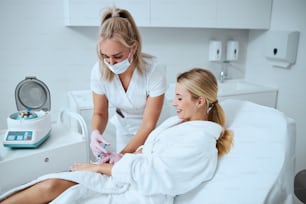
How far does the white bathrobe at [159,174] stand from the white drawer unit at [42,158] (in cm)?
18

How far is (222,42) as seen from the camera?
2.82 meters

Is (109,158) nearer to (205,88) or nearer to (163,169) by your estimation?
(163,169)

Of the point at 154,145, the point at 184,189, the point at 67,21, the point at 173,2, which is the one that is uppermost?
the point at 173,2

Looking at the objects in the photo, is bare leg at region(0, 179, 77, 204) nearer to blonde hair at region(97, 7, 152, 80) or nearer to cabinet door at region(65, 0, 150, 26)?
blonde hair at region(97, 7, 152, 80)

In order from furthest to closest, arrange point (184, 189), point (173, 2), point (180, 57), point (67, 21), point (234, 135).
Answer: point (180, 57) < point (173, 2) < point (67, 21) < point (234, 135) < point (184, 189)

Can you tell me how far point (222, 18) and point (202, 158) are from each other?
170 cm

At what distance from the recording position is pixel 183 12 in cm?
227

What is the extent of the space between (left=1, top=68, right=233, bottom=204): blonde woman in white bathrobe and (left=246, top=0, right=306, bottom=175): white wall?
1.53m

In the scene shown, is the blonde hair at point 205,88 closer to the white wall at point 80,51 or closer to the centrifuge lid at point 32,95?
the centrifuge lid at point 32,95

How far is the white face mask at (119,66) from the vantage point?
1.34 metres

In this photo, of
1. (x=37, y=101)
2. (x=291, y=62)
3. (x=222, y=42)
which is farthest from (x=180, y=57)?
(x=37, y=101)

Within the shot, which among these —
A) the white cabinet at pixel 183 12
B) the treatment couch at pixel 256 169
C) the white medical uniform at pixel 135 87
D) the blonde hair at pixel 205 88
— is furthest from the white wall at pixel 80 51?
the treatment couch at pixel 256 169

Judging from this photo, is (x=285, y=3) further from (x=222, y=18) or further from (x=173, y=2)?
(x=173, y=2)

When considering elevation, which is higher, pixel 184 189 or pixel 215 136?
pixel 215 136
